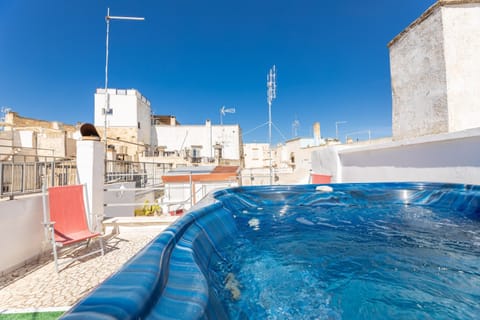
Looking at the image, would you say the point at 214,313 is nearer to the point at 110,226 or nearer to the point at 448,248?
the point at 448,248

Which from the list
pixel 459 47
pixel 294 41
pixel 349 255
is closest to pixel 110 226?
pixel 349 255

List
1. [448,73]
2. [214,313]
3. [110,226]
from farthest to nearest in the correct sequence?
[448,73], [110,226], [214,313]

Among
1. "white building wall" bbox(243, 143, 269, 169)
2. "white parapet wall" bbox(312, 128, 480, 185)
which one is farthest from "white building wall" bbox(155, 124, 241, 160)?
"white parapet wall" bbox(312, 128, 480, 185)

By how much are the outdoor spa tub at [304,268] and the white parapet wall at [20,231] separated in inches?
104

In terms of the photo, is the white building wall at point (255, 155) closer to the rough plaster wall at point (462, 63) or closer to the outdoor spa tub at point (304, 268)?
the rough plaster wall at point (462, 63)

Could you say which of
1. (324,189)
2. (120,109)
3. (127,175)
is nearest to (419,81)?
(324,189)

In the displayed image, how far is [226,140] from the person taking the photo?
24625 millimetres

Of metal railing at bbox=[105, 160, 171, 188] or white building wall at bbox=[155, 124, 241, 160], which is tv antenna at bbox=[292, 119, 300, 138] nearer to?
white building wall at bbox=[155, 124, 241, 160]

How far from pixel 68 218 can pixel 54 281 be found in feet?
3.00

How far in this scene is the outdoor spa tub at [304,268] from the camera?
87cm

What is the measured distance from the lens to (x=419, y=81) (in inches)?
216

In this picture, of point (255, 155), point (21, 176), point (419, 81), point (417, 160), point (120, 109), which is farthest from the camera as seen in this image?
point (255, 155)

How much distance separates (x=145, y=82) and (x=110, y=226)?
82.5 feet

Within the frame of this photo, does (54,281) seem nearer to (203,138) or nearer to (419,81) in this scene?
(419,81)
